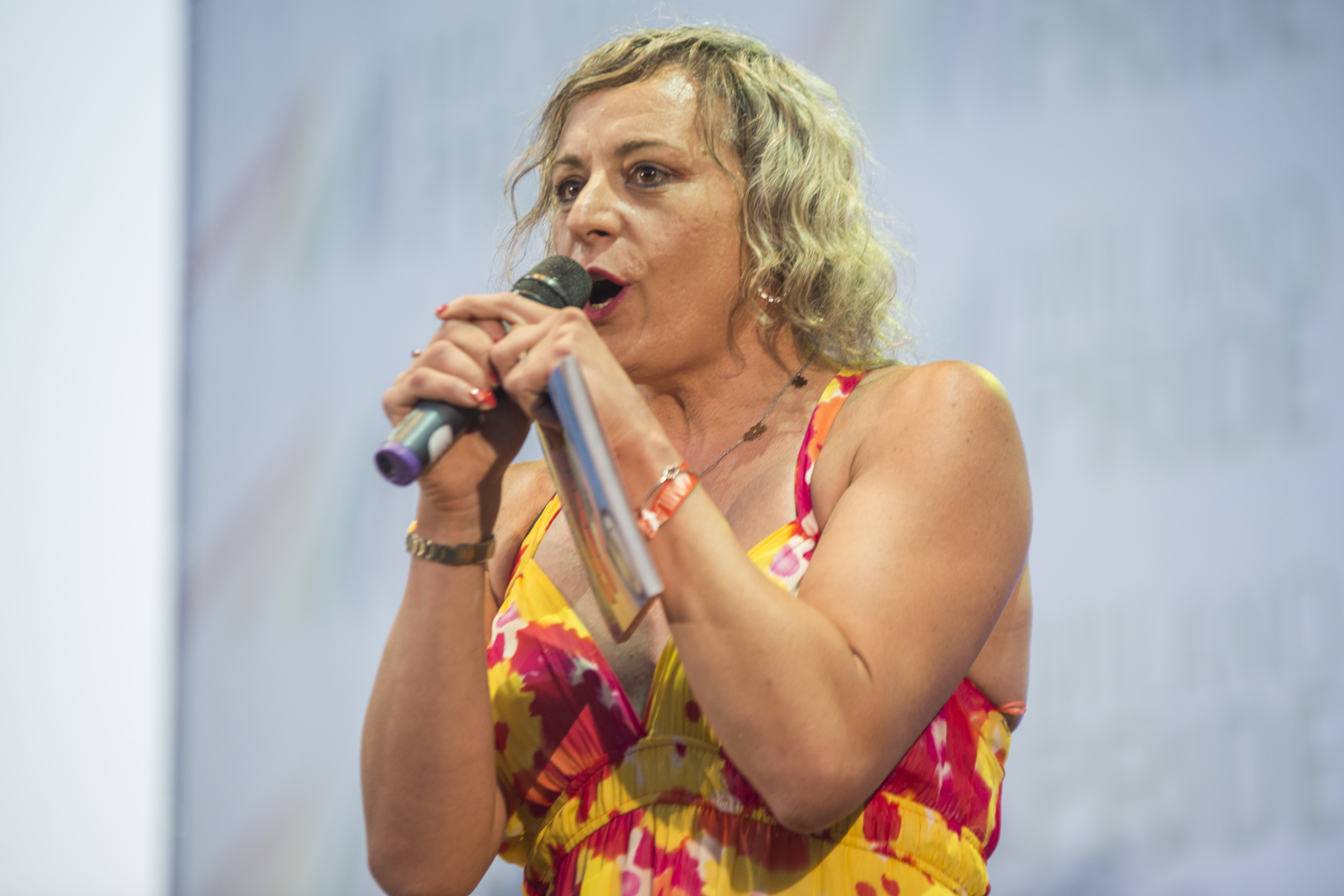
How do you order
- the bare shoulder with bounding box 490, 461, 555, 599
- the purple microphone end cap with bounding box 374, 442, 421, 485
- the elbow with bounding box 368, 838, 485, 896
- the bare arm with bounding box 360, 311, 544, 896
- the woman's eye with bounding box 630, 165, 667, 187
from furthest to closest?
the bare shoulder with bounding box 490, 461, 555, 599 < the woman's eye with bounding box 630, 165, 667, 187 < the elbow with bounding box 368, 838, 485, 896 < the bare arm with bounding box 360, 311, 544, 896 < the purple microphone end cap with bounding box 374, 442, 421, 485

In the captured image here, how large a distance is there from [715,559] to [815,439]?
0.31 metres

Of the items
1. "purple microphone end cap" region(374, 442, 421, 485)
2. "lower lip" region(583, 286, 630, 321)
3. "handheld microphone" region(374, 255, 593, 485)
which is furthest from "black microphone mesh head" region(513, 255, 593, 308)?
"purple microphone end cap" region(374, 442, 421, 485)

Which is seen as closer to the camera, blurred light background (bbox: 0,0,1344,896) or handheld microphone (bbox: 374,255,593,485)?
handheld microphone (bbox: 374,255,593,485)

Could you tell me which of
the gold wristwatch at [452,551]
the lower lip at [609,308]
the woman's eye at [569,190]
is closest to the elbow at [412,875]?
the gold wristwatch at [452,551]

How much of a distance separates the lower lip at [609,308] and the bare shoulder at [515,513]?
0.22 metres

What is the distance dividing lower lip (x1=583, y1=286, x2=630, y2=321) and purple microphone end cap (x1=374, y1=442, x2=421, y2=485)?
40cm

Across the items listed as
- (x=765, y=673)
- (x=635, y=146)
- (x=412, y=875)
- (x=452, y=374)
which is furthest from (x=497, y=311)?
(x=412, y=875)

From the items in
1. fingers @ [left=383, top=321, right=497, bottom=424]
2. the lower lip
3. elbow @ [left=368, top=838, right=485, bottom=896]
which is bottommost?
elbow @ [left=368, top=838, right=485, bottom=896]

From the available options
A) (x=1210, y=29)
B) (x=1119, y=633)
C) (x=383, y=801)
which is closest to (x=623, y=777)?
(x=383, y=801)

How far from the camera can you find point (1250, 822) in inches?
58.9

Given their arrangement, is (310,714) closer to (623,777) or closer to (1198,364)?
(623,777)

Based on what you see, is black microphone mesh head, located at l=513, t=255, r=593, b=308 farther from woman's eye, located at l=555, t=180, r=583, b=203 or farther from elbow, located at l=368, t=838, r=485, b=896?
elbow, located at l=368, t=838, r=485, b=896

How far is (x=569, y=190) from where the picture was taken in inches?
43.9

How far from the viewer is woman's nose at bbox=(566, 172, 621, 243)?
39.7 inches
